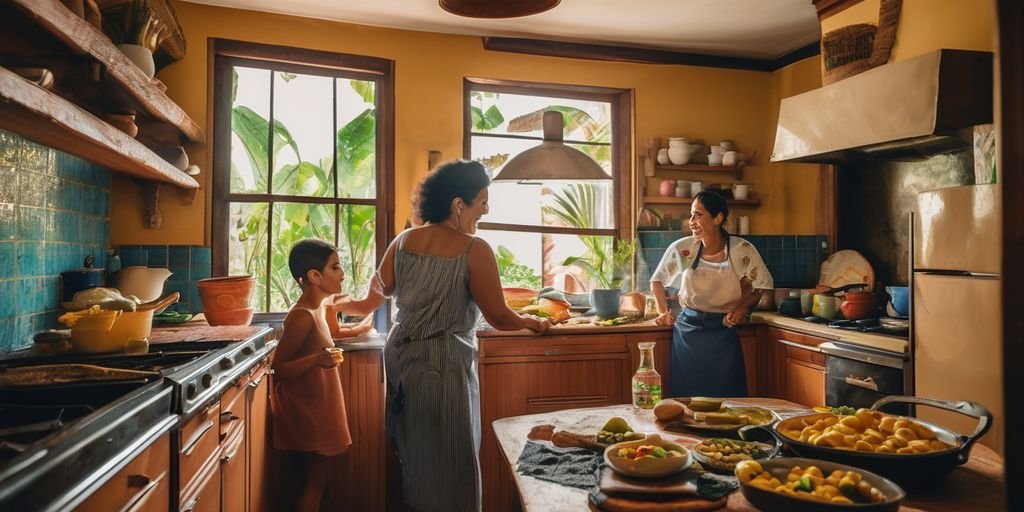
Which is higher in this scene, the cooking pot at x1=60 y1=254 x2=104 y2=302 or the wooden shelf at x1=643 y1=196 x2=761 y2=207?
the wooden shelf at x1=643 y1=196 x2=761 y2=207

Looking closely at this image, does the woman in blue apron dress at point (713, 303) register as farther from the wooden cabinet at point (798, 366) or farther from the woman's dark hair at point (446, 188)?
the woman's dark hair at point (446, 188)

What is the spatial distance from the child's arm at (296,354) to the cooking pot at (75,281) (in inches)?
34.8

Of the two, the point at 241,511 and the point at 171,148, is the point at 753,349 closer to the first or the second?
the point at 241,511

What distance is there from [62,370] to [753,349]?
3633mm

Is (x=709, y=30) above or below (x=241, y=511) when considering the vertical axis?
above

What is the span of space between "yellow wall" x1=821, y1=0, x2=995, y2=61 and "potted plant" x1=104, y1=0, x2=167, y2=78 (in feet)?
12.3

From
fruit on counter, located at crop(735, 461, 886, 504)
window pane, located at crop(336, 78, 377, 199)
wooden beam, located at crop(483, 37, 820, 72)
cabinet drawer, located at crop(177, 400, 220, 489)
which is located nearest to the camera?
fruit on counter, located at crop(735, 461, 886, 504)

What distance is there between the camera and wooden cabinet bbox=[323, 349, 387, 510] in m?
3.19

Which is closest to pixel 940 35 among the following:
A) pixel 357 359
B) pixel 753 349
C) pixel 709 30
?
pixel 709 30

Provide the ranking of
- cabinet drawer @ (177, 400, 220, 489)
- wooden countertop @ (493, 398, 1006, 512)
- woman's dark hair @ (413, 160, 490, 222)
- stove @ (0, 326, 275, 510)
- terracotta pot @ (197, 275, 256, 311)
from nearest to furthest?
stove @ (0, 326, 275, 510)
wooden countertop @ (493, 398, 1006, 512)
cabinet drawer @ (177, 400, 220, 489)
woman's dark hair @ (413, 160, 490, 222)
terracotta pot @ (197, 275, 256, 311)

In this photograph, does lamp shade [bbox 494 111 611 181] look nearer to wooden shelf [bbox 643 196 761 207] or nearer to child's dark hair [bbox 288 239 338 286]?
child's dark hair [bbox 288 239 338 286]

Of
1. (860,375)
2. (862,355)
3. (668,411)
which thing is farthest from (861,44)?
(668,411)

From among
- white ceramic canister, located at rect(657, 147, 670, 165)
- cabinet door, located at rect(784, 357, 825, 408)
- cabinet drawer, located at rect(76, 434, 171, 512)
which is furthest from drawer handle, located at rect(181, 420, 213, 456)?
white ceramic canister, located at rect(657, 147, 670, 165)

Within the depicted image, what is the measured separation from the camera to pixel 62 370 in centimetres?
148
